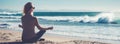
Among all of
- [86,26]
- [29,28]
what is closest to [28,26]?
[29,28]

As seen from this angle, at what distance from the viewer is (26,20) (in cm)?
913

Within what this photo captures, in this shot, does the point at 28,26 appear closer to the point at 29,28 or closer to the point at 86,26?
the point at 29,28

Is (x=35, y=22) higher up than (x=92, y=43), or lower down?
higher up

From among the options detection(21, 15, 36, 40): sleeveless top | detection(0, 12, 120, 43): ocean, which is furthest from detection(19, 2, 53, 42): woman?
detection(0, 12, 120, 43): ocean

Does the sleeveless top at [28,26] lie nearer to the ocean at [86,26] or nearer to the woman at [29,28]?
the woman at [29,28]

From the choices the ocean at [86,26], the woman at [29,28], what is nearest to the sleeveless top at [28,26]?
the woman at [29,28]

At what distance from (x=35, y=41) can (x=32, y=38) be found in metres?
0.13

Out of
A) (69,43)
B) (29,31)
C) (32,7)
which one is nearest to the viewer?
(32,7)

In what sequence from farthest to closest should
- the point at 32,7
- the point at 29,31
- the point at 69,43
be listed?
the point at 69,43, the point at 29,31, the point at 32,7

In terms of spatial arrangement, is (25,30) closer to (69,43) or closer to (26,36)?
(26,36)

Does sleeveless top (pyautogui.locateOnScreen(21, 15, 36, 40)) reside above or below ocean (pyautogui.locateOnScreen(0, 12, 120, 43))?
above

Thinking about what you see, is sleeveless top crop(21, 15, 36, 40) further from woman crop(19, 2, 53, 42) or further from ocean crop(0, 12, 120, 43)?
ocean crop(0, 12, 120, 43)

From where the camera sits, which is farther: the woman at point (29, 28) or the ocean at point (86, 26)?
the ocean at point (86, 26)

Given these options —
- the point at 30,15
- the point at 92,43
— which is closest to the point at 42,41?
the point at 30,15
